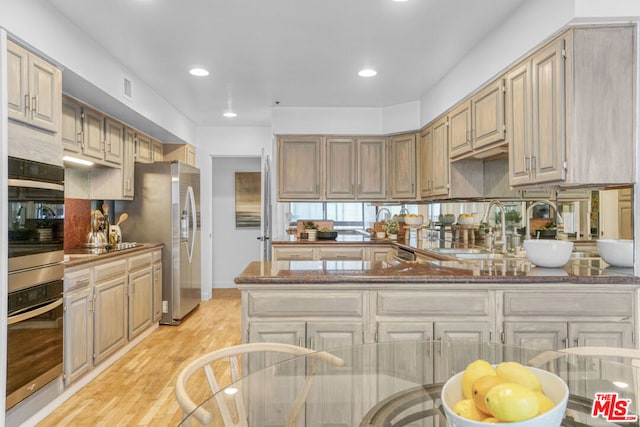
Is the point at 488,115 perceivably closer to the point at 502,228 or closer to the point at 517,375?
the point at 502,228

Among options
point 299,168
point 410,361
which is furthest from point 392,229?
point 410,361

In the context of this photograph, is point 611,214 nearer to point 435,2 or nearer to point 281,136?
point 435,2

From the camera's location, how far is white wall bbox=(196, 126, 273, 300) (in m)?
6.41

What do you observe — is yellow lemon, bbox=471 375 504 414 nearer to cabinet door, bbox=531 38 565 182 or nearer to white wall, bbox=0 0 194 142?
cabinet door, bbox=531 38 565 182

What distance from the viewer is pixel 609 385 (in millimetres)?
1311

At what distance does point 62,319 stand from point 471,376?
276 centimetres

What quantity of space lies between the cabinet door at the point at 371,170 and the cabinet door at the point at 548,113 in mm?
2830

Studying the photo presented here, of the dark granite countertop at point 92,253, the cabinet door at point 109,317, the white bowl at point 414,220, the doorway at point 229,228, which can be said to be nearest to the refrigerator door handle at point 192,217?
the dark granite countertop at point 92,253

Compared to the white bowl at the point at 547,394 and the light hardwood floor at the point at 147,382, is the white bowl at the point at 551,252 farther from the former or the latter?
the light hardwood floor at the point at 147,382

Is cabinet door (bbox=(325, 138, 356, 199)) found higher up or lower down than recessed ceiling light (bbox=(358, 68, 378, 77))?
lower down

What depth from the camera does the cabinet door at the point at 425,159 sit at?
485 cm

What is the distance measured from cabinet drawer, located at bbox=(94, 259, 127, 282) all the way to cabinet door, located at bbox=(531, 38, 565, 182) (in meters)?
3.09

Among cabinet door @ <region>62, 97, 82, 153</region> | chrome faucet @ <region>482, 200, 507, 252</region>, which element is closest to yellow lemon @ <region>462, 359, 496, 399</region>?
chrome faucet @ <region>482, 200, 507, 252</region>

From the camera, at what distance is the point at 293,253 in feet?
15.6
